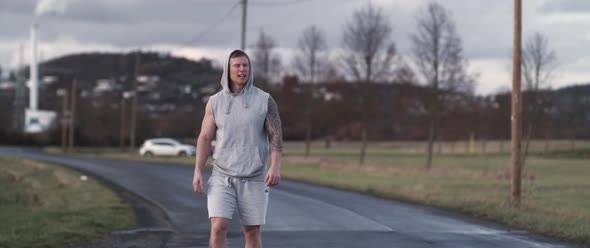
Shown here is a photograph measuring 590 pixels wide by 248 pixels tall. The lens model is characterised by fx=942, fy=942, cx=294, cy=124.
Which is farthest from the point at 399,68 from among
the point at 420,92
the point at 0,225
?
the point at 0,225

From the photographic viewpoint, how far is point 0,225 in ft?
51.5

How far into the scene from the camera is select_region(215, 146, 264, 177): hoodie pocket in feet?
23.7

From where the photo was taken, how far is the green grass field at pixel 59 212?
1312 cm

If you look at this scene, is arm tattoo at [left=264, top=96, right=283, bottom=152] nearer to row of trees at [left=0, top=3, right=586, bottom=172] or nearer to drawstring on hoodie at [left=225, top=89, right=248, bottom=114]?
drawstring on hoodie at [left=225, top=89, right=248, bottom=114]

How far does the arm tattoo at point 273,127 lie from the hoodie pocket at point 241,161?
6.7 inches

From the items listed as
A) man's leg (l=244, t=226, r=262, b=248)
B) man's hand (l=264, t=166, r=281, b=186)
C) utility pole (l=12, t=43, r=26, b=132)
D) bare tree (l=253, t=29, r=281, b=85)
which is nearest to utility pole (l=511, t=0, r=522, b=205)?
man's leg (l=244, t=226, r=262, b=248)

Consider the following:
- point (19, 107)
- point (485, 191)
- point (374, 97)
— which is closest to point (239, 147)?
point (485, 191)

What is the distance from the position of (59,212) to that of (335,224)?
527cm

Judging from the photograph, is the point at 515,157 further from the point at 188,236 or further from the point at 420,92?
the point at 420,92

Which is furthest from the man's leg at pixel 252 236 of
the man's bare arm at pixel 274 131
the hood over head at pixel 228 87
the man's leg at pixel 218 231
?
the hood over head at pixel 228 87

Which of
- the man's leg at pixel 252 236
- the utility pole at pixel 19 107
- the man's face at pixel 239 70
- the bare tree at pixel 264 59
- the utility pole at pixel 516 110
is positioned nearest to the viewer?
the man's face at pixel 239 70

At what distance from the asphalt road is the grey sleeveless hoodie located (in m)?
5.16

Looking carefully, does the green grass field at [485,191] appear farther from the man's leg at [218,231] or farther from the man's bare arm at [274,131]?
the man's leg at [218,231]

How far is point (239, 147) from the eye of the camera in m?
7.21
